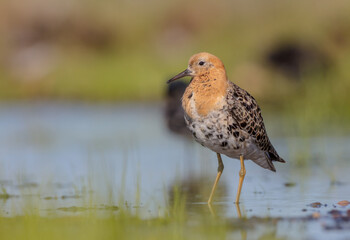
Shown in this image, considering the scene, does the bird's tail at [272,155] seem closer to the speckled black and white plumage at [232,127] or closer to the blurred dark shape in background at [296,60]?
the speckled black and white plumage at [232,127]

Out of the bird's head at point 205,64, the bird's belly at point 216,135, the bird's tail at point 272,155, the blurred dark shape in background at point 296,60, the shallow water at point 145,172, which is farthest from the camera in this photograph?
the blurred dark shape in background at point 296,60

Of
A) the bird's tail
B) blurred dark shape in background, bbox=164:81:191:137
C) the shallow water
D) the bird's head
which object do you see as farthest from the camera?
blurred dark shape in background, bbox=164:81:191:137

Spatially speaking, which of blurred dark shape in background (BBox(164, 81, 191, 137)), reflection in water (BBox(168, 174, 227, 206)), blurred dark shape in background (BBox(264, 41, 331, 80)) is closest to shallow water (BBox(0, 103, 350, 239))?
reflection in water (BBox(168, 174, 227, 206))

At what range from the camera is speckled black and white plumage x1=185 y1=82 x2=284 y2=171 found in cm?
750

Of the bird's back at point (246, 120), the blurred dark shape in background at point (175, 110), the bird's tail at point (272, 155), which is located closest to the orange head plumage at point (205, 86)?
the bird's back at point (246, 120)

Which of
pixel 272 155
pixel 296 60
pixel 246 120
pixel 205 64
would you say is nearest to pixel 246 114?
pixel 246 120

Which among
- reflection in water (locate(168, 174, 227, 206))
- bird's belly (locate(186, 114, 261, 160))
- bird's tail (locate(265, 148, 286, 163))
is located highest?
bird's belly (locate(186, 114, 261, 160))

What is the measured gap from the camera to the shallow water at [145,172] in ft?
23.4

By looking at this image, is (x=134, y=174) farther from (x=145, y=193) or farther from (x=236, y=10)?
(x=236, y=10)

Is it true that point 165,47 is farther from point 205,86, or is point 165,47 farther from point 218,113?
point 218,113

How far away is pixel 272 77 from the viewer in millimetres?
19312

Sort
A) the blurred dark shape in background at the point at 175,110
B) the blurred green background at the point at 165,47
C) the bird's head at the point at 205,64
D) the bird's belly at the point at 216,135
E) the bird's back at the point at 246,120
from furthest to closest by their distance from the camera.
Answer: the blurred green background at the point at 165,47 → the blurred dark shape in background at the point at 175,110 → the bird's head at the point at 205,64 → the bird's back at the point at 246,120 → the bird's belly at the point at 216,135

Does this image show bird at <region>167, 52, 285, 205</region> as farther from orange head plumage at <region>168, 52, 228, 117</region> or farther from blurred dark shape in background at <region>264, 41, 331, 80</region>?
blurred dark shape in background at <region>264, 41, 331, 80</region>

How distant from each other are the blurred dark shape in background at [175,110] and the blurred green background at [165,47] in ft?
8.04
